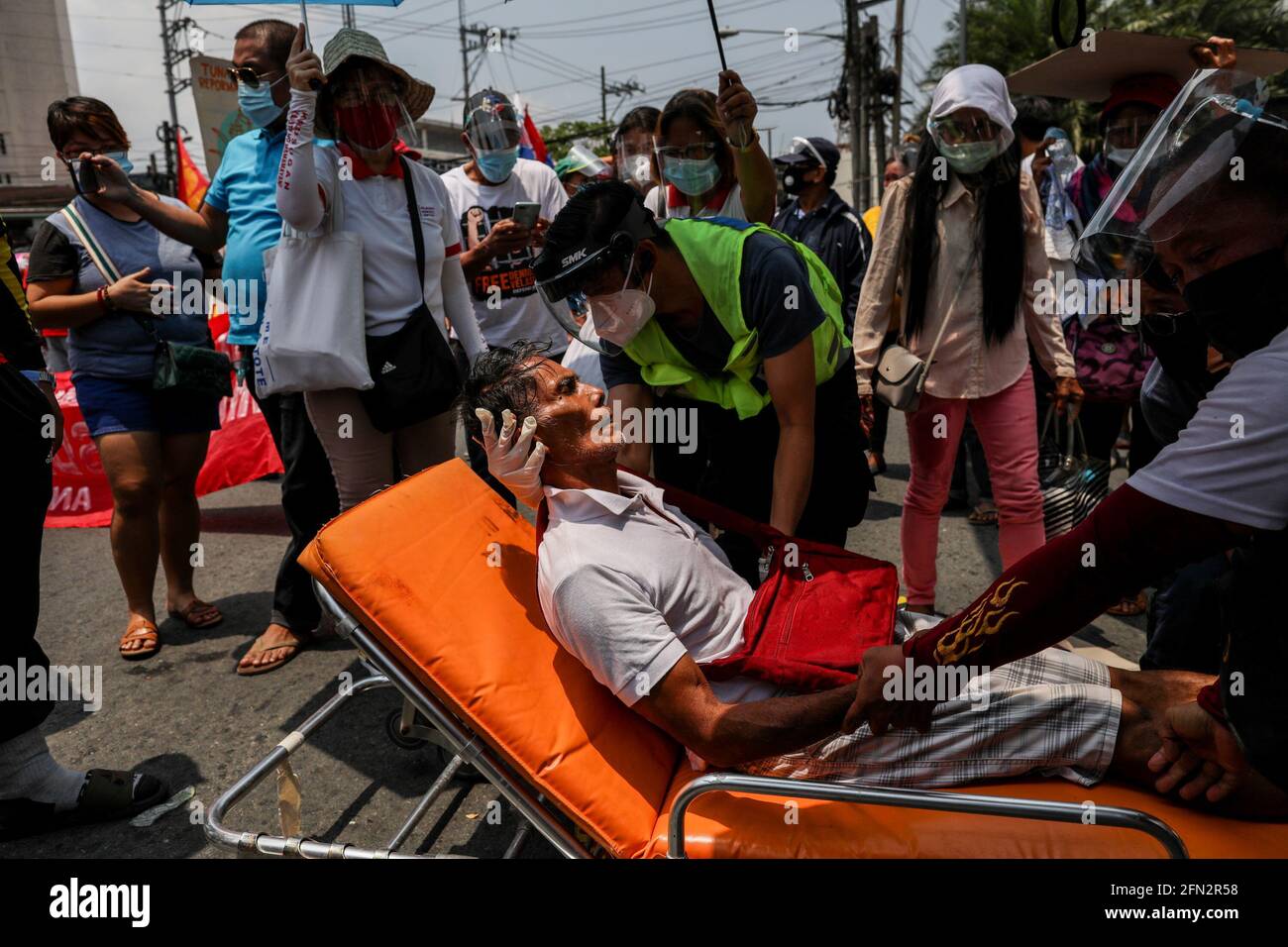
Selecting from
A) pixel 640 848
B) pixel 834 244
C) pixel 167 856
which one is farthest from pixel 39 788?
pixel 834 244

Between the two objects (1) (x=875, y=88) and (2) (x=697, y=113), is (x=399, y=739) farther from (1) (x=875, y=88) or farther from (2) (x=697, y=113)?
(1) (x=875, y=88)

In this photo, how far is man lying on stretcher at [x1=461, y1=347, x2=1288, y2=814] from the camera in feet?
5.83

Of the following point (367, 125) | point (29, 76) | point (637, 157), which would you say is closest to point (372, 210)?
point (367, 125)

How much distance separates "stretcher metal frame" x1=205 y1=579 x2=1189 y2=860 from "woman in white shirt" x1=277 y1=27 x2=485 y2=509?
43.6 inches

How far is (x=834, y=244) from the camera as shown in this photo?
5129mm

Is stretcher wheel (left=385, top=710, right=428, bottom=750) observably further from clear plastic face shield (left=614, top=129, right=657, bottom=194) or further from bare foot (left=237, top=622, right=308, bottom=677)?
clear plastic face shield (left=614, top=129, right=657, bottom=194)

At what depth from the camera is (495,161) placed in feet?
13.3

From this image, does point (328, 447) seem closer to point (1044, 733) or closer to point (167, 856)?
point (167, 856)

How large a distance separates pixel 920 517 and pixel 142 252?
3.25 m

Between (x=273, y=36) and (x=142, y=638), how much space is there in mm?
2407

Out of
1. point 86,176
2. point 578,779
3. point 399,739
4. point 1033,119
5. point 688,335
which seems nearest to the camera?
point 578,779

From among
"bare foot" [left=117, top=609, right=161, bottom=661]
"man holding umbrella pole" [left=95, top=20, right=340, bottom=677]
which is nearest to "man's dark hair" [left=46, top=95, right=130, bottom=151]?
"man holding umbrella pole" [left=95, top=20, right=340, bottom=677]

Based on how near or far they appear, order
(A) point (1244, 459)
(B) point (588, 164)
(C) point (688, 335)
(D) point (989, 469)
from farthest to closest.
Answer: (B) point (588, 164), (D) point (989, 469), (C) point (688, 335), (A) point (1244, 459)

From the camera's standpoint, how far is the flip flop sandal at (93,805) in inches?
98.4
